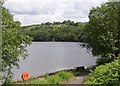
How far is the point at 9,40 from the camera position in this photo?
10.8 m

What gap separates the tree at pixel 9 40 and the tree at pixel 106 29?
30.5 ft

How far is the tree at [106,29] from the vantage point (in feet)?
63.0

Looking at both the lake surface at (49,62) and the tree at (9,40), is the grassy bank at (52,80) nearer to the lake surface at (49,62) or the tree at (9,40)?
the tree at (9,40)

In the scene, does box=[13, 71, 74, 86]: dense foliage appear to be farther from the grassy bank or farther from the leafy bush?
the leafy bush

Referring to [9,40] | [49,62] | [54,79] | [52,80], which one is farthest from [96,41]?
[49,62]

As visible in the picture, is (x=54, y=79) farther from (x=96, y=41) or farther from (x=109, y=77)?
(x=109, y=77)

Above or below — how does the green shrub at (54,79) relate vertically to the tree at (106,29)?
below

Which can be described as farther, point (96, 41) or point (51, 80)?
point (96, 41)

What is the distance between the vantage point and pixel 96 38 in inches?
775

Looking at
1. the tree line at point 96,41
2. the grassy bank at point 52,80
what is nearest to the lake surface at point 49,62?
the tree line at point 96,41

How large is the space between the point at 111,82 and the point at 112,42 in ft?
47.5

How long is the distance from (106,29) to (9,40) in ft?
37.4

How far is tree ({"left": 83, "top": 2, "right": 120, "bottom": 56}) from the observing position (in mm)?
19188

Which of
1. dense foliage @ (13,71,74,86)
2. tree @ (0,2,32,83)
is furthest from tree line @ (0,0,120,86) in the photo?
dense foliage @ (13,71,74,86)
